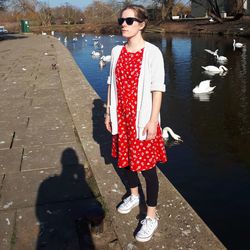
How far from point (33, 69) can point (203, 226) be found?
10.9m

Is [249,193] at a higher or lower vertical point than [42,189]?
lower

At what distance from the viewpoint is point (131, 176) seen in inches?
140

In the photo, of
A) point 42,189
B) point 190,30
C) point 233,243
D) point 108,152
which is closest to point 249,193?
point 233,243

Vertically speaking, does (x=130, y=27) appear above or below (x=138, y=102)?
above

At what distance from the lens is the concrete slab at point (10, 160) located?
4.67m

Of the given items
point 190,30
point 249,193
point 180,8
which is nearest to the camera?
point 249,193

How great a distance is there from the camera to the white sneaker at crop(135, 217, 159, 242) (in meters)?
3.21

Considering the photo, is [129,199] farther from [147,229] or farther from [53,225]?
[53,225]

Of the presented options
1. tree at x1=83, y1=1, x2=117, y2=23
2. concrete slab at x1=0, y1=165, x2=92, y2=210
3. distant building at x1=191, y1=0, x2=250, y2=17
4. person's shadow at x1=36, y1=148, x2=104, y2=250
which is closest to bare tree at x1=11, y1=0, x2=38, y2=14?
tree at x1=83, y1=1, x2=117, y2=23

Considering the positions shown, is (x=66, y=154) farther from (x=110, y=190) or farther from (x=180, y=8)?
(x=180, y=8)

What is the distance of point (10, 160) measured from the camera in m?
4.95

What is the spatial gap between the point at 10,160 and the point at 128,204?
195 cm

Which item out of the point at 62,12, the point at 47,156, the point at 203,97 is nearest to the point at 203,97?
the point at 203,97

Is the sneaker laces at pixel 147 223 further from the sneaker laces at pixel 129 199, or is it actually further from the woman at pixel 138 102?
the sneaker laces at pixel 129 199
